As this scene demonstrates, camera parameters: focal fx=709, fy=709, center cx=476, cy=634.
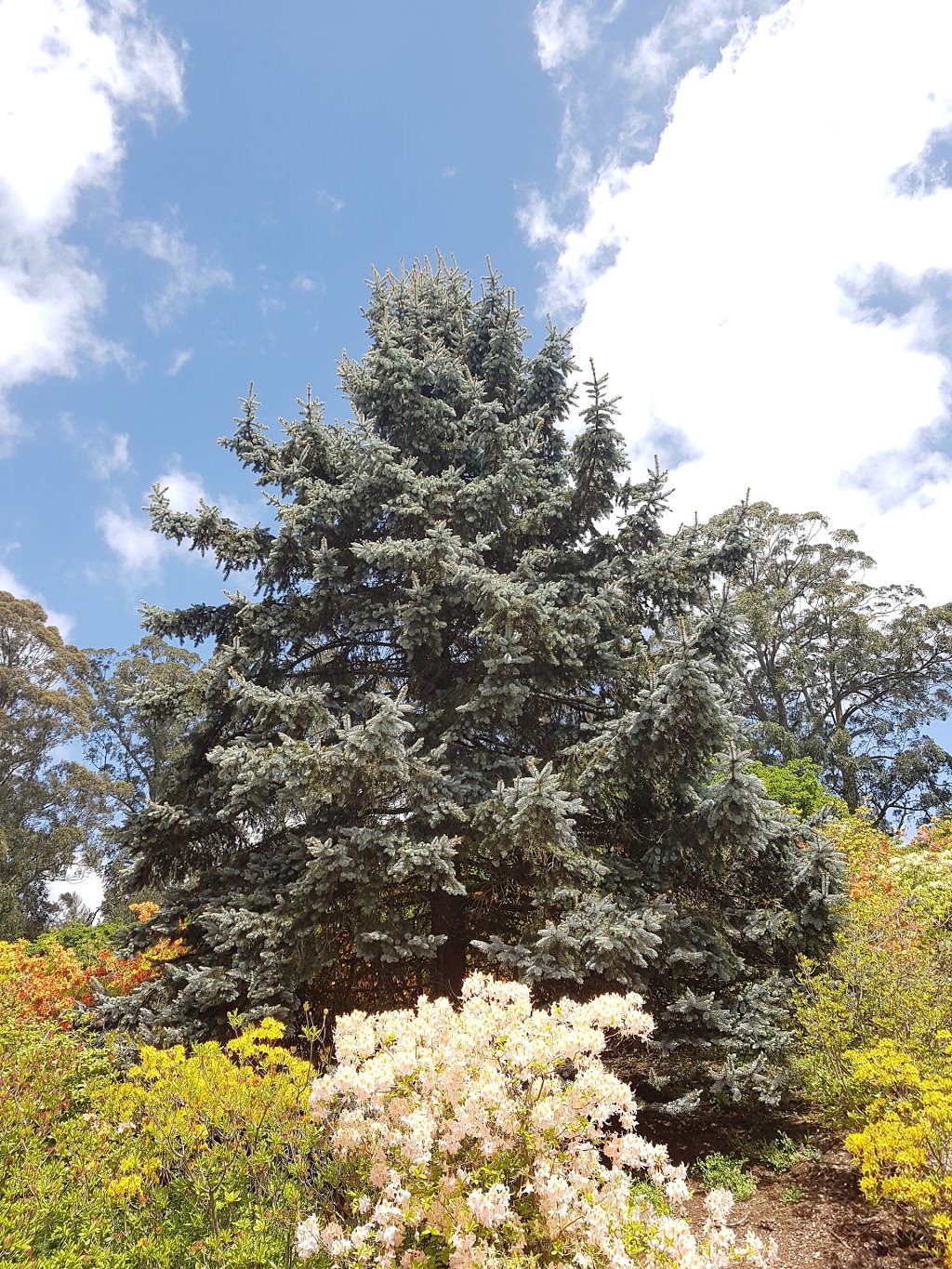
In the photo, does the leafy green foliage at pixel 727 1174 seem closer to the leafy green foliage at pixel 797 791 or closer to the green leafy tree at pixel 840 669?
the leafy green foliage at pixel 797 791

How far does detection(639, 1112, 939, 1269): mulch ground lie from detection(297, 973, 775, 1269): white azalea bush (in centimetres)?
218

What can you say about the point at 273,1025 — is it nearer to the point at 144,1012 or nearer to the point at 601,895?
the point at 144,1012

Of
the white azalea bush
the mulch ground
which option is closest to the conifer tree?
the mulch ground

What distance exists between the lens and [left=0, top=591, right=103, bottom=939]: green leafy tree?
19141mm

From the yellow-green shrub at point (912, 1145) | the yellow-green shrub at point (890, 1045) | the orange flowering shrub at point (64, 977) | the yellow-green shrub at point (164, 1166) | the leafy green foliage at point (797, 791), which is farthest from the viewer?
the leafy green foliage at point (797, 791)

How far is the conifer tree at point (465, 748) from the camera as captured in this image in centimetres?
559

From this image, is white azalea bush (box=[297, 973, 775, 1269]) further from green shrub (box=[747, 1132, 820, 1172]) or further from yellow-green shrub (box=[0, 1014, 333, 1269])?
green shrub (box=[747, 1132, 820, 1172])

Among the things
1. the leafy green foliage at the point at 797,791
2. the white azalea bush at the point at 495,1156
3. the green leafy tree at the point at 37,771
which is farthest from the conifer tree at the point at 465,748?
the green leafy tree at the point at 37,771

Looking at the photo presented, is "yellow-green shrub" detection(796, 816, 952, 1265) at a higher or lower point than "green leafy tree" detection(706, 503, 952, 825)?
lower

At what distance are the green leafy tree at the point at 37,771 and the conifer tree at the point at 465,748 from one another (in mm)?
14654

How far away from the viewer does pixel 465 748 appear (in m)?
7.23

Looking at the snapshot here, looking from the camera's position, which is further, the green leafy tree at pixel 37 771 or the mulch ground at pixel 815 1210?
the green leafy tree at pixel 37 771

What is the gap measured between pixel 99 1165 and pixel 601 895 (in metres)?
3.94

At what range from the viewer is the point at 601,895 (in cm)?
611
